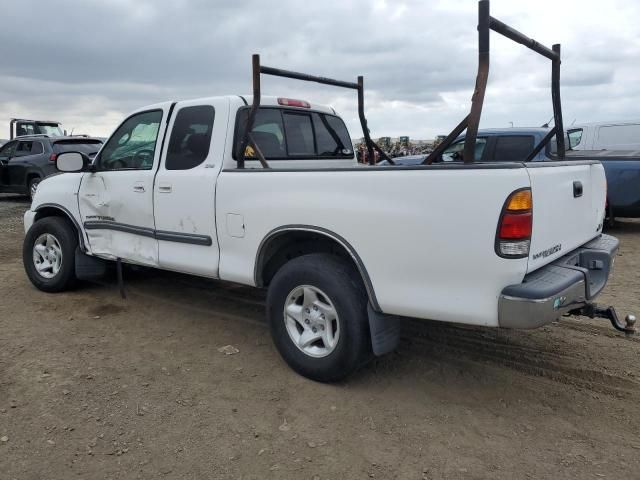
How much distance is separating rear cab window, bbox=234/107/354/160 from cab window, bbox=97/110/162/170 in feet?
3.00

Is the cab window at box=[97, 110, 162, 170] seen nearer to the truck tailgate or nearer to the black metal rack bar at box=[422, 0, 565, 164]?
the black metal rack bar at box=[422, 0, 565, 164]

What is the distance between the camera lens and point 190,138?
438cm

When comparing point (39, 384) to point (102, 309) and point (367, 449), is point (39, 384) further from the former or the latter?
point (367, 449)

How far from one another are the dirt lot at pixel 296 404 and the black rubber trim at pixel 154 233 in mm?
814

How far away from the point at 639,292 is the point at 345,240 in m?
3.91

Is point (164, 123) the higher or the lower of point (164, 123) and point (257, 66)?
the lower

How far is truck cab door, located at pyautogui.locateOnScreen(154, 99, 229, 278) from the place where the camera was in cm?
410

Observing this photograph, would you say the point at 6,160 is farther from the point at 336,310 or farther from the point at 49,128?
the point at 336,310

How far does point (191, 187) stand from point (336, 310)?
61.9 inches

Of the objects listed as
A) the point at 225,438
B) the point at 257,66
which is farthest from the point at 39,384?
the point at 257,66

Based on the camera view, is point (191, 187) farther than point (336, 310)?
Yes

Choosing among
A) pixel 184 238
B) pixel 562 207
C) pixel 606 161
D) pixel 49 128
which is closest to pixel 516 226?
pixel 562 207

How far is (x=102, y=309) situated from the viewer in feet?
17.2

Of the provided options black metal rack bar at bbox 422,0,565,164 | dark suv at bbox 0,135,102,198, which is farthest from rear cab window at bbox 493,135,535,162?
dark suv at bbox 0,135,102,198
